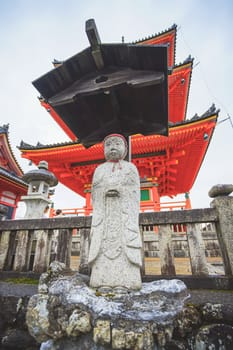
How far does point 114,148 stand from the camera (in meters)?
2.03

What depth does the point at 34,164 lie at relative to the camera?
31.7ft

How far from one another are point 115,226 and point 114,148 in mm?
847

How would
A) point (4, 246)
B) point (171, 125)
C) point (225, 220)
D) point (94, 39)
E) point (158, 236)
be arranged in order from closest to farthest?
1. point (94, 39)
2. point (225, 220)
3. point (158, 236)
4. point (4, 246)
5. point (171, 125)

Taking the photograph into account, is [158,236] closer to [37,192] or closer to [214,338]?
[214,338]

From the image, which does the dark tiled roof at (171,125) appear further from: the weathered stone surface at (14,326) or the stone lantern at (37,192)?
the weathered stone surface at (14,326)

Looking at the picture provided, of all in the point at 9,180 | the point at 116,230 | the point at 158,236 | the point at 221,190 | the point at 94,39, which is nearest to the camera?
the point at 116,230

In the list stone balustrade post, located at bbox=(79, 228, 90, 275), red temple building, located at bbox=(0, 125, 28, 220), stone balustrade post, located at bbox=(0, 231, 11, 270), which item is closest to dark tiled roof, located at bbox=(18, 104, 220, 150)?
red temple building, located at bbox=(0, 125, 28, 220)

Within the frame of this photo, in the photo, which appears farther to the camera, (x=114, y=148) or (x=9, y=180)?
(x=9, y=180)

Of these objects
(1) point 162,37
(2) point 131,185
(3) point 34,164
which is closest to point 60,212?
(3) point 34,164

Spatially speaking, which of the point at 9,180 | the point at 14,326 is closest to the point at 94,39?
the point at 14,326

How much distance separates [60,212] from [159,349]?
849 centimetres

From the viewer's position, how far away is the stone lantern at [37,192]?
518 centimetres

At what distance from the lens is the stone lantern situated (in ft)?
17.0

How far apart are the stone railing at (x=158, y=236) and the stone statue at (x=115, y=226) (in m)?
0.96
